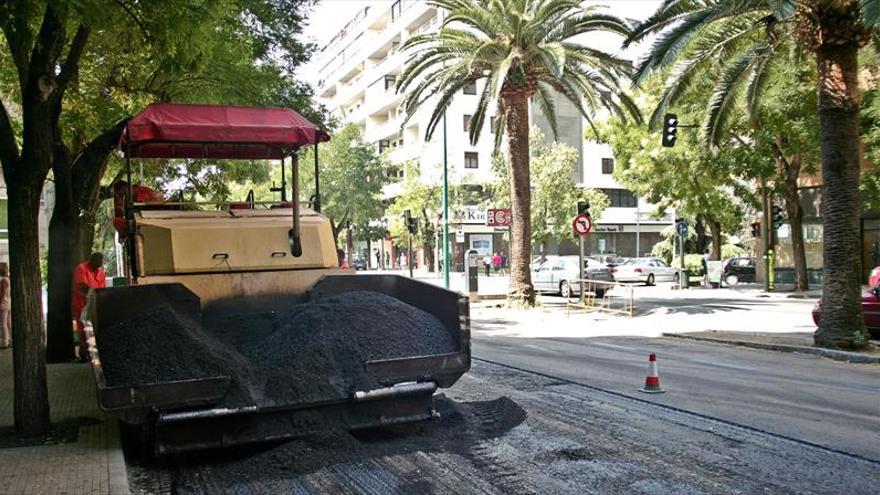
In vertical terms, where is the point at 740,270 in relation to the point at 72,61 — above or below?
below

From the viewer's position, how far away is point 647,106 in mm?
29938

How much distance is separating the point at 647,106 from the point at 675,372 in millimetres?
21130

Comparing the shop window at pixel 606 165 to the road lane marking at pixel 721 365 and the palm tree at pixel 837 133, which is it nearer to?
the palm tree at pixel 837 133

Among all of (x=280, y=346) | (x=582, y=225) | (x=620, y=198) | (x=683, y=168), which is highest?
(x=620, y=198)

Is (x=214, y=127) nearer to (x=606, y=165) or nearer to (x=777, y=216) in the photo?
(x=777, y=216)

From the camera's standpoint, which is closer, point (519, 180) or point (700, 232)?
point (519, 180)

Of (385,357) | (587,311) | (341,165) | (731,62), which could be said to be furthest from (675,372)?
(341,165)

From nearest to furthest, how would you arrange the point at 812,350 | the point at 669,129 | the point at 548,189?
the point at 812,350
the point at 669,129
the point at 548,189

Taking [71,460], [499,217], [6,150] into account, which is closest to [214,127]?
[6,150]

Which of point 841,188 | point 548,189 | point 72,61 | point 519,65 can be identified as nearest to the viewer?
point 72,61

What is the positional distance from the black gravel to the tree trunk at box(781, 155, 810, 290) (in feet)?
78.4

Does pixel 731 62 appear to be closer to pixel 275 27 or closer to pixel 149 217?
pixel 275 27

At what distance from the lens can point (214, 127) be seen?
7539mm

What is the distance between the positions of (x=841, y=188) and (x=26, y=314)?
1250 cm
